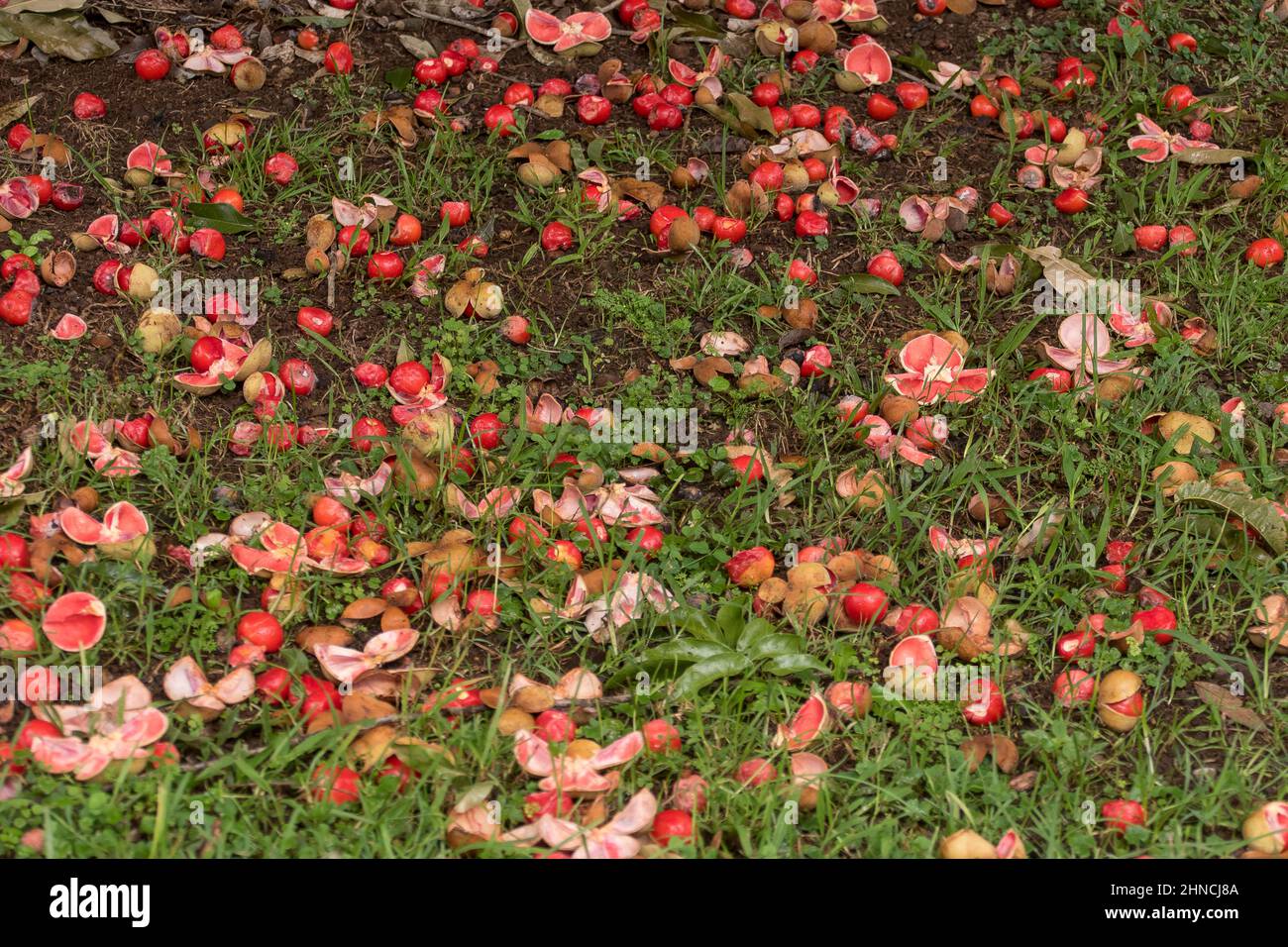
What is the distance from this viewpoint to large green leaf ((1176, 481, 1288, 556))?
3.39 metres

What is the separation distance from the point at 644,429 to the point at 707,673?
2.81 feet

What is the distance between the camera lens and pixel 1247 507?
3.43 m

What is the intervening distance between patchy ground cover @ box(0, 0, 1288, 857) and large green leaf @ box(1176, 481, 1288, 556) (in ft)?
0.04

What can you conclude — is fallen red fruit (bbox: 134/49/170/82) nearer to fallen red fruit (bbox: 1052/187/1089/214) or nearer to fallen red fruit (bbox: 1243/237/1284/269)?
fallen red fruit (bbox: 1052/187/1089/214)

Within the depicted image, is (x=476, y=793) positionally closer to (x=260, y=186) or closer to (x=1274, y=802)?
(x=1274, y=802)

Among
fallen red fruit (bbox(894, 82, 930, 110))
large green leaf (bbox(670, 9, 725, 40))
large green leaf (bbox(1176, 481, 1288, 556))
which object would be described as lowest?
large green leaf (bbox(1176, 481, 1288, 556))

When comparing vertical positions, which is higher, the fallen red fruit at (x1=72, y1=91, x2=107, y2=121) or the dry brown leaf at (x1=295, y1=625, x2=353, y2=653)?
the fallen red fruit at (x1=72, y1=91, x2=107, y2=121)

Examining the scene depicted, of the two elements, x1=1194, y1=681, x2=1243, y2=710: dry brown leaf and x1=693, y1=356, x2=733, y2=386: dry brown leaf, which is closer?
x1=1194, y1=681, x2=1243, y2=710: dry brown leaf

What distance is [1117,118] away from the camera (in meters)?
4.72

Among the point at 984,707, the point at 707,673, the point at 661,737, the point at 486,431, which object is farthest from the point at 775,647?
the point at 486,431

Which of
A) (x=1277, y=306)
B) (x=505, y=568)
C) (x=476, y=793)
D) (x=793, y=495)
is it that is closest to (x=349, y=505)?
(x=505, y=568)

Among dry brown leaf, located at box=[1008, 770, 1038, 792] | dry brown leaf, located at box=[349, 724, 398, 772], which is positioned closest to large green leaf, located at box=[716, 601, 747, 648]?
dry brown leaf, located at box=[1008, 770, 1038, 792]

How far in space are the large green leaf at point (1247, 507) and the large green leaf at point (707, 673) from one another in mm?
1330

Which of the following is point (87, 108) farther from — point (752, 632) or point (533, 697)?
point (752, 632)
